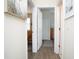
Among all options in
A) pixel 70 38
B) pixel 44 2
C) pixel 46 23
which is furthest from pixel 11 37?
pixel 46 23

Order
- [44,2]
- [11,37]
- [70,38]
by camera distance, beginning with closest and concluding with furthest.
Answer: [11,37], [70,38], [44,2]

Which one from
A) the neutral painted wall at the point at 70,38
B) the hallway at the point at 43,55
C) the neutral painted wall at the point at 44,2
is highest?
the neutral painted wall at the point at 44,2

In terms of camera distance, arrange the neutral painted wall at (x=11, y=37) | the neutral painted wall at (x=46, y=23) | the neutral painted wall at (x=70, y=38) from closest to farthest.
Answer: the neutral painted wall at (x=11, y=37), the neutral painted wall at (x=70, y=38), the neutral painted wall at (x=46, y=23)

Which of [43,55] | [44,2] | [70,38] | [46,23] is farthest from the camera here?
[46,23]

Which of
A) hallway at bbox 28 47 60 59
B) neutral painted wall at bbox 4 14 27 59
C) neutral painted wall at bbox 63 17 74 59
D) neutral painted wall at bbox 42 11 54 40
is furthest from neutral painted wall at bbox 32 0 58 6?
neutral painted wall at bbox 42 11 54 40

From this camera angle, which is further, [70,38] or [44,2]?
[44,2]

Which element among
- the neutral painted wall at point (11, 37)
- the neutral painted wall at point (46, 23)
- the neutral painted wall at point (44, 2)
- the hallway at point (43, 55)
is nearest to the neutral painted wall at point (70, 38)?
the neutral painted wall at point (11, 37)

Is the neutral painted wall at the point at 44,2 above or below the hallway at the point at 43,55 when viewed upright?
above

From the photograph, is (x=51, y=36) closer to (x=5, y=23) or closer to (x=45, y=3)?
(x=45, y=3)

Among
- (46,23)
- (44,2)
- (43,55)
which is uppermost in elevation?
(44,2)

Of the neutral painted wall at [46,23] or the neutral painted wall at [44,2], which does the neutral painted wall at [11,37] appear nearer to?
the neutral painted wall at [44,2]

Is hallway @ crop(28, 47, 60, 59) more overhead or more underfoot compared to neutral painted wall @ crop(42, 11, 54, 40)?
more underfoot

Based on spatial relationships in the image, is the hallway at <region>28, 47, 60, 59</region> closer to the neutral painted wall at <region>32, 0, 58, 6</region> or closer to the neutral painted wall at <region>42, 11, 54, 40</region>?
the neutral painted wall at <region>32, 0, 58, 6</region>

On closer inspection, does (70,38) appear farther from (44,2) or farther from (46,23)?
(46,23)
